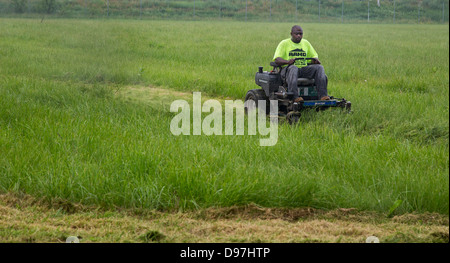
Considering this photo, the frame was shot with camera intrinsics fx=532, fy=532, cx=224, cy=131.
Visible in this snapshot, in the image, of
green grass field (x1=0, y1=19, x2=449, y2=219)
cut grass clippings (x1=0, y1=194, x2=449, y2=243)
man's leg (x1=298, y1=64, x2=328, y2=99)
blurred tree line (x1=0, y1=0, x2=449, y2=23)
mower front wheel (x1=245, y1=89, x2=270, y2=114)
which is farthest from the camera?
blurred tree line (x1=0, y1=0, x2=449, y2=23)

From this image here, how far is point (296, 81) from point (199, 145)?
210cm

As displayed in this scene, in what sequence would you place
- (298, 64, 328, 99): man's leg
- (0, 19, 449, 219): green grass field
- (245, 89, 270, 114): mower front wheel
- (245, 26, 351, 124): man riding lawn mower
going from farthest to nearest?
(245, 89, 270, 114): mower front wheel
(298, 64, 328, 99): man's leg
(245, 26, 351, 124): man riding lawn mower
(0, 19, 449, 219): green grass field

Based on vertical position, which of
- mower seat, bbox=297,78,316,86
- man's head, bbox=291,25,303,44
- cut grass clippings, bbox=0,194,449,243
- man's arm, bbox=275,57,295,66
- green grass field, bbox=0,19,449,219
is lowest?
cut grass clippings, bbox=0,194,449,243

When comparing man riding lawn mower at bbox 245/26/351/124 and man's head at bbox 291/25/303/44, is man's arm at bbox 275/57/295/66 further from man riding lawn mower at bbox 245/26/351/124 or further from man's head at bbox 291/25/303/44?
man's head at bbox 291/25/303/44

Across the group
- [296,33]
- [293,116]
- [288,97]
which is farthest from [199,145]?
[296,33]

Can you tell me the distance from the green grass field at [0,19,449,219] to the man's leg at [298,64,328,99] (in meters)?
0.32

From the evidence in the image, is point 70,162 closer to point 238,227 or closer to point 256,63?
point 238,227

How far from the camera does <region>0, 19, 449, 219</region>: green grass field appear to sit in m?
4.20

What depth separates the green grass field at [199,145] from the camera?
4199 millimetres

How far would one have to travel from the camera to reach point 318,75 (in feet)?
22.9

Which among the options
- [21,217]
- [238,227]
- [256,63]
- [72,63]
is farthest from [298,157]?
[256,63]

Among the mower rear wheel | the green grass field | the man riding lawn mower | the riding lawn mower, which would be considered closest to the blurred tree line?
the green grass field

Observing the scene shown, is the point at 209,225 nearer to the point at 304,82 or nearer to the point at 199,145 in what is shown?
the point at 199,145

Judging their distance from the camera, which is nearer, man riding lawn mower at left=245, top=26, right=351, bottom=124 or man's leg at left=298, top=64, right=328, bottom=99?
man riding lawn mower at left=245, top=26, right=351, bottom=124
